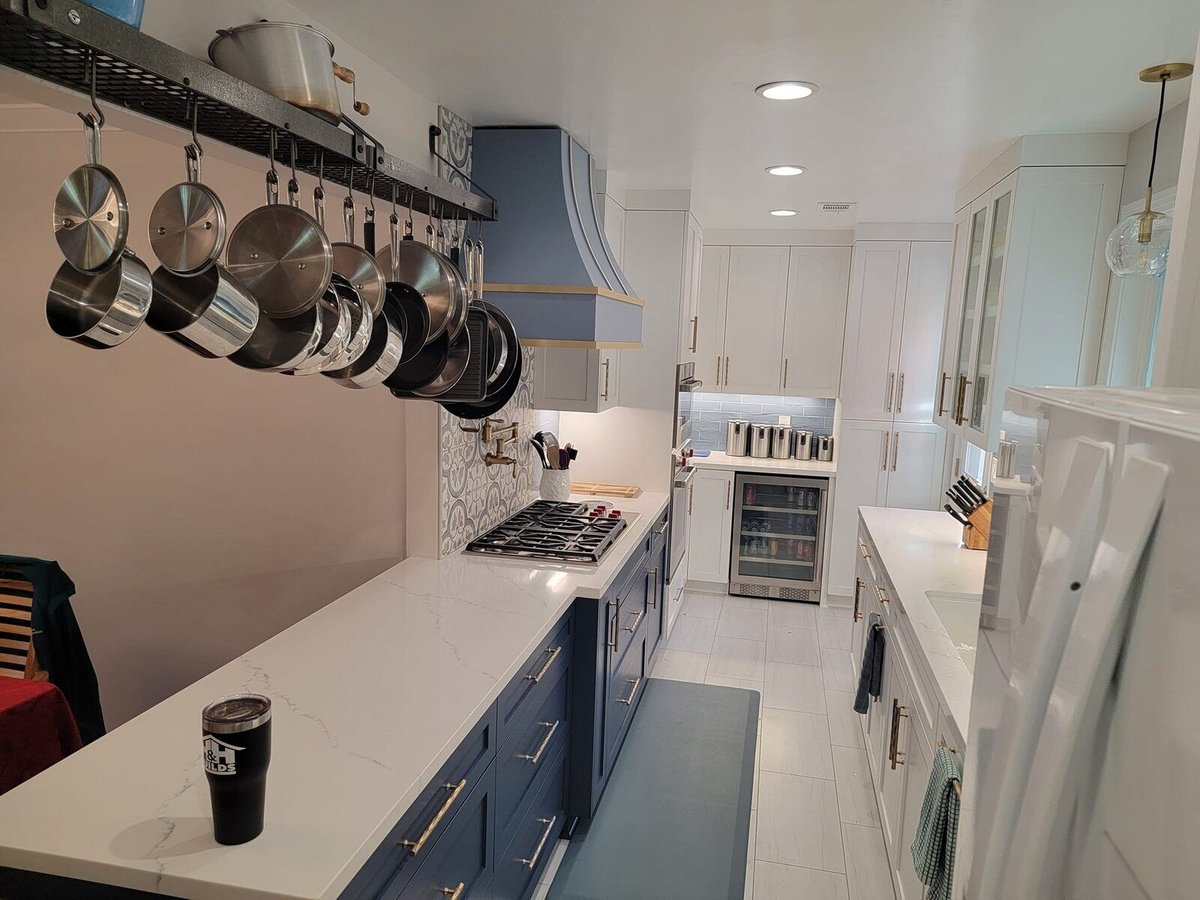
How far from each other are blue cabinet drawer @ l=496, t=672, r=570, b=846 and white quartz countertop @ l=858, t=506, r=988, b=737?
3.58 ft

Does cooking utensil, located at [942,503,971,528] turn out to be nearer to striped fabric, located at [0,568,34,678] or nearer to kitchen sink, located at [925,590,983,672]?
kitchen sink, located at [925,590,983,672]

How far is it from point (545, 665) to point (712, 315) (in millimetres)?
3495

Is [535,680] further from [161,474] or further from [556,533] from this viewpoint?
[161,474]

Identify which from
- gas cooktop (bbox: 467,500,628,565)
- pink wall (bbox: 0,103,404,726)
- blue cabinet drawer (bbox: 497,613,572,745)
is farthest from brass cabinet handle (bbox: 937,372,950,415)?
pink wall (bbox: 0,103,404,726)

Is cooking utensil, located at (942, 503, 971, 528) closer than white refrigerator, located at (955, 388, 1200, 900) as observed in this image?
No

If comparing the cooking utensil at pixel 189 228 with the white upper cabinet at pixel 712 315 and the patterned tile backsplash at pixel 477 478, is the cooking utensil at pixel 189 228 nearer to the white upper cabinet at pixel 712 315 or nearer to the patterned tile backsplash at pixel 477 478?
the patterned tile backsplash at pixel 477 478

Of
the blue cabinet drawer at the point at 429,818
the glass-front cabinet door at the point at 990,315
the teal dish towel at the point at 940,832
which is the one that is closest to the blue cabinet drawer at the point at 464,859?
the blue cabinet drawer at the point at 429,818

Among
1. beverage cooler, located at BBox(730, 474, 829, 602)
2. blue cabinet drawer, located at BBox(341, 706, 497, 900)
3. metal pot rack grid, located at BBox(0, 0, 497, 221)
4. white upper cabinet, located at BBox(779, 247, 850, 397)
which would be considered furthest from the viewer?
beverage cooler, located at BBox(730, 474, 829, 602)

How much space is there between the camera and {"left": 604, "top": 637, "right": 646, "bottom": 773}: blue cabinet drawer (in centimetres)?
308

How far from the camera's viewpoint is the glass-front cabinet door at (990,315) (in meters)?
2.91

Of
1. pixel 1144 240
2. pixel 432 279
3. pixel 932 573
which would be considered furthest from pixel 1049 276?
pixel 432 279

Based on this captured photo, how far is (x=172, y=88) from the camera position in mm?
1301

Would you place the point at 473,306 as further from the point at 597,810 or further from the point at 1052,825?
the point at 1052,825

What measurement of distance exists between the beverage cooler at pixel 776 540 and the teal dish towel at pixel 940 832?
12.0ft
